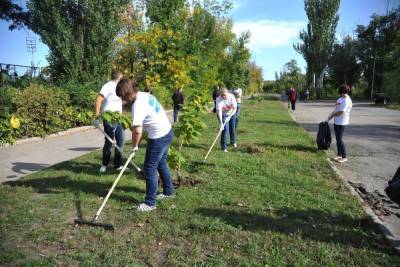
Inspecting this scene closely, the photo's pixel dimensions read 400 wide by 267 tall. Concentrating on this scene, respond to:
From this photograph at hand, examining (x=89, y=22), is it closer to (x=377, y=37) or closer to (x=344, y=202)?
(x=344, y=202)

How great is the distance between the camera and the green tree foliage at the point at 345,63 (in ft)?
202

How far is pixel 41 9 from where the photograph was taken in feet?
50.2

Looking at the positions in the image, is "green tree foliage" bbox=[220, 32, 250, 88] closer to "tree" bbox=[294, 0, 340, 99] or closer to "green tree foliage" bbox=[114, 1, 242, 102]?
"green tree foliage" bbox=[114, 1, 242, 102]

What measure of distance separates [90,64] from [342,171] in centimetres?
1214

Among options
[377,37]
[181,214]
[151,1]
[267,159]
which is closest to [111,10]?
[151,1]

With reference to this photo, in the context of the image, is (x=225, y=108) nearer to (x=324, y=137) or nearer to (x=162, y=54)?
(x=324, y=137)

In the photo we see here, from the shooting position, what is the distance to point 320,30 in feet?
178

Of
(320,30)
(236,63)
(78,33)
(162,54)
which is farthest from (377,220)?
(320,30)

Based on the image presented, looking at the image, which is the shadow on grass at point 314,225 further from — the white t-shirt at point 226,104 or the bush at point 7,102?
the bush at point 7,102

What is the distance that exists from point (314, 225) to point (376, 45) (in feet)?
207

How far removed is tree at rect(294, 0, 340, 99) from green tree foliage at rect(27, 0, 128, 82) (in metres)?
43.2

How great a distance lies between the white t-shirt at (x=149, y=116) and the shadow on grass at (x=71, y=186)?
3.79ft

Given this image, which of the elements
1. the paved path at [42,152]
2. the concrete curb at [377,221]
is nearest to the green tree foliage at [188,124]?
the concrete curb at [377,221]

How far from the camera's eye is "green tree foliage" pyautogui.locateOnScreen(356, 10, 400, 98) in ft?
A: 186
